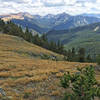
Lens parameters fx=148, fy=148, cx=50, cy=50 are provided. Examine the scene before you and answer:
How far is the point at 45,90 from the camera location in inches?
530

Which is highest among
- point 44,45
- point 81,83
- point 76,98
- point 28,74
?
point 81,83

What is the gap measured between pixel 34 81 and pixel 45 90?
2.91 meters

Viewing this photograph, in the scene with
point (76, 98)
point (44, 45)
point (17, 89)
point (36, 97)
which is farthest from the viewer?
point (44, 45)

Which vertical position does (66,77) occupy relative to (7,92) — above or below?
above

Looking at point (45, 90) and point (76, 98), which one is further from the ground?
point (76, 98)

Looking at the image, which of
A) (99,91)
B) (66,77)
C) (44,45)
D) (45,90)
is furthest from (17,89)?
(44,45)

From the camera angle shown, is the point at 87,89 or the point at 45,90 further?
the point at 45,90

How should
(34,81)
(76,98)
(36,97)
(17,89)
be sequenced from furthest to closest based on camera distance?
(34,81) → (17,89) → (36,97) → (76,98)

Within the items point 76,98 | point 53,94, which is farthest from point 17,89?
point 76,98

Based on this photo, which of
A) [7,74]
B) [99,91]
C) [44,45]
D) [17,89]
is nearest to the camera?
[99,91]

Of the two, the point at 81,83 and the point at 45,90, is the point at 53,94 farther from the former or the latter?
the point at 81,83

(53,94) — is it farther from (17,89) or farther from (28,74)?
(28,74)

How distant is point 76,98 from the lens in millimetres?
9828

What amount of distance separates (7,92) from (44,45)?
97.0m
